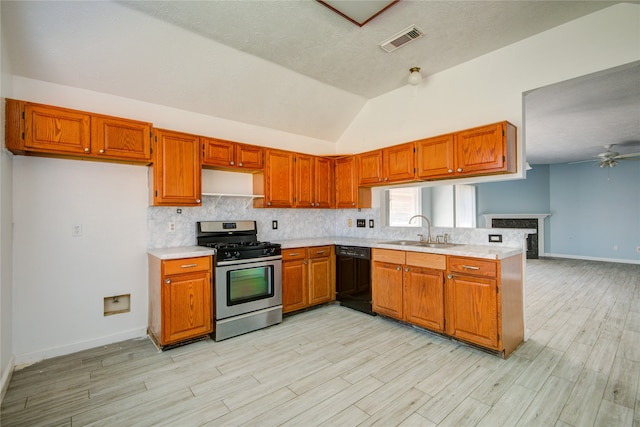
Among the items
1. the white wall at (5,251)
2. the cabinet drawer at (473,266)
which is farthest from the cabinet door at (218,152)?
the cabinet drawer at (473,266)

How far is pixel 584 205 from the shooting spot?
779 cm

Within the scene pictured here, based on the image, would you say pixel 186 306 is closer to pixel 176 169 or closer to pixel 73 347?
pixel 73 347

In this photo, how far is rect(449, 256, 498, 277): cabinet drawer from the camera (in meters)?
2.68

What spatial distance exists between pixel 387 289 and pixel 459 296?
0.85 metres

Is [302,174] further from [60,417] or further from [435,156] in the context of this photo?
[60,417]

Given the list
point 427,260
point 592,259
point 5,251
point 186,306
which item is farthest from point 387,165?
point 592,259

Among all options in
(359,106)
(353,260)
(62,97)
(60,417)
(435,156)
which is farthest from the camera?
(359,106)

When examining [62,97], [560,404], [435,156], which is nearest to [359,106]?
[435,156]

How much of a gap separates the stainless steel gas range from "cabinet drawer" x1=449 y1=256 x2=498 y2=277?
191cm

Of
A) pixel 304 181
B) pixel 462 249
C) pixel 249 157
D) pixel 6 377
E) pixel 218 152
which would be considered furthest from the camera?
pixel 304 181

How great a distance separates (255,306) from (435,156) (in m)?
2.62

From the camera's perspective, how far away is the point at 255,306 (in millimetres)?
3332

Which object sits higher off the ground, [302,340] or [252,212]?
[252,212]

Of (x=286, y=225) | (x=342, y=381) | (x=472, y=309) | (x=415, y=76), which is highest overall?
(x=415, y=76)
